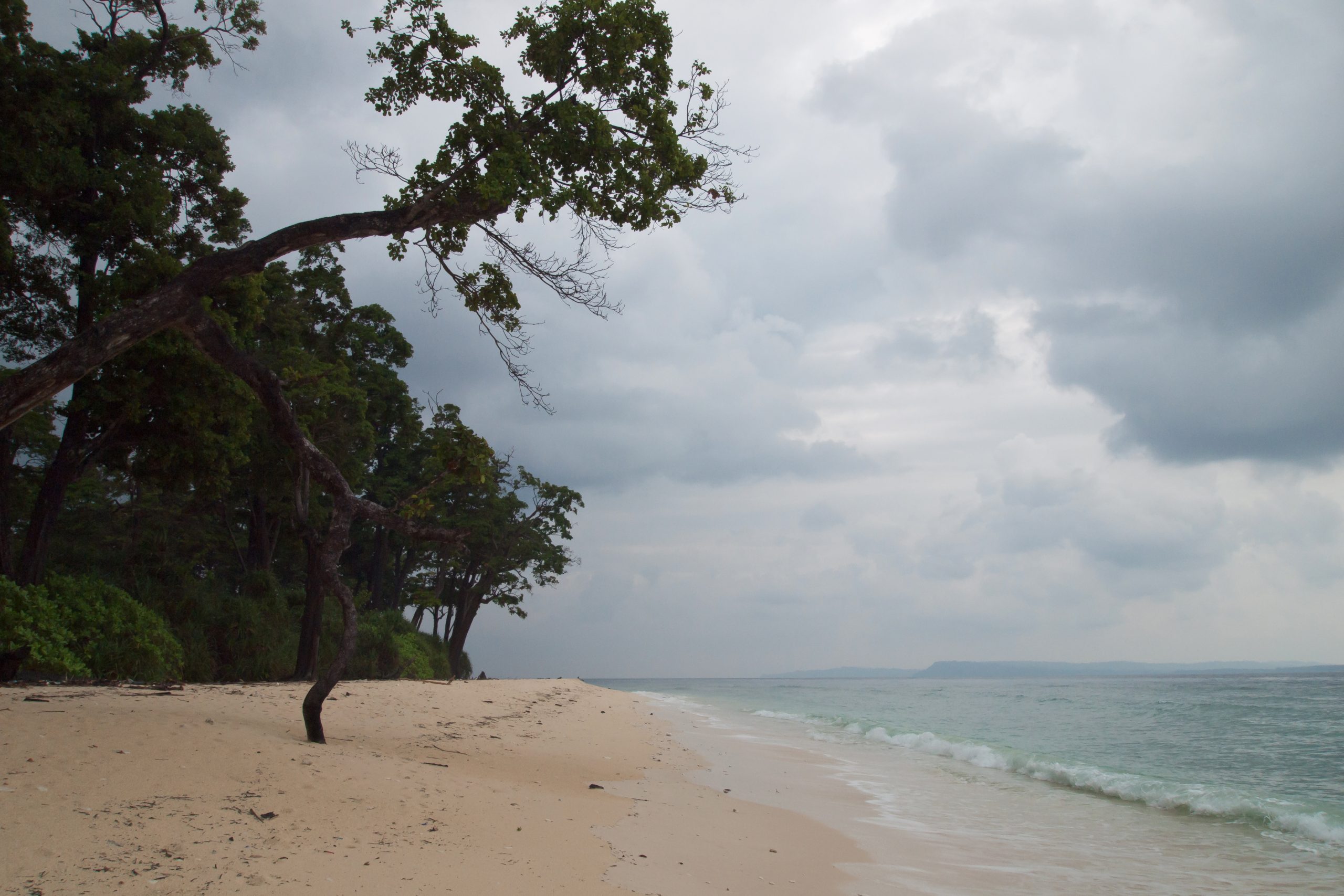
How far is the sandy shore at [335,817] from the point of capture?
148 inches

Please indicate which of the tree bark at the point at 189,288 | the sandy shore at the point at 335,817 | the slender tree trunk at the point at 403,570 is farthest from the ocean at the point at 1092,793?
the slender tree trunk at the point at 403,570

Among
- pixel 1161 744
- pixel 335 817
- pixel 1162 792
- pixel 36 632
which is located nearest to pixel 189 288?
pixel 335 817

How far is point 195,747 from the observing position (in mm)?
5652

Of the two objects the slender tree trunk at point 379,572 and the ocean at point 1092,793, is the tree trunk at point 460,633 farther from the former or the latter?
the ocean at point 1092,793

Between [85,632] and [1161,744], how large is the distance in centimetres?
2150

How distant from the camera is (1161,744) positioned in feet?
54.8

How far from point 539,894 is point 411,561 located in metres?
32.4

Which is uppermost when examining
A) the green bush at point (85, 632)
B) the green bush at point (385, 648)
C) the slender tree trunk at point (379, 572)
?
the slender tree trunk at point (379, 572)

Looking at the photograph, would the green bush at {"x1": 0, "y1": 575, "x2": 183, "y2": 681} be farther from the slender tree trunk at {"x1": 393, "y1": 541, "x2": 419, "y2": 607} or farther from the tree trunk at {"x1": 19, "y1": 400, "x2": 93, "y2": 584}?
the slender tree trunk at {"x1": 393, "y1": 541, "x2": 419, "y2": 607}

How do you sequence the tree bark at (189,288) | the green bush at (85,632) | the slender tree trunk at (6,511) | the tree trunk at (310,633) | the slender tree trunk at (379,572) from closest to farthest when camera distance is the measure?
the tree bark at (189,288) < the green bush at (85,632) < the slender tree trunk at (6,511) < the tree trunk at (310,633) < the slender tree trunk at (379,572)

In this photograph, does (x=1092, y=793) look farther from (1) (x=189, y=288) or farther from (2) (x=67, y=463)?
(2) (x=67, y=463)

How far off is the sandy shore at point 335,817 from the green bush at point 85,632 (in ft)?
9.59

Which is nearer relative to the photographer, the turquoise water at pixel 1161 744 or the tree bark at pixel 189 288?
the tree bark at pixel 189 288

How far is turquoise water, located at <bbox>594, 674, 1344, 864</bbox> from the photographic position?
9.22 metres
